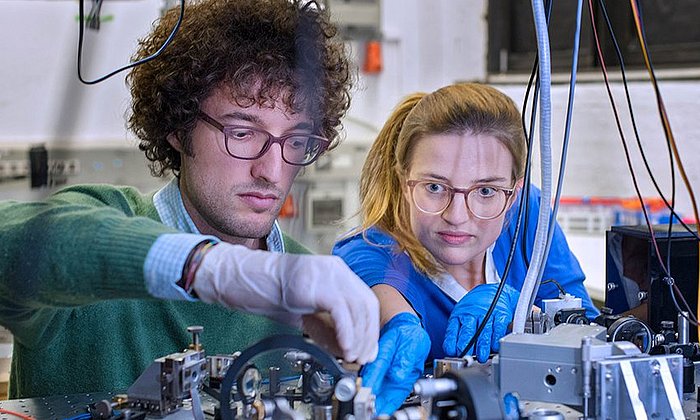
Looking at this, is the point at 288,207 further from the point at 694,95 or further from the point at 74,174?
the point at 694,95

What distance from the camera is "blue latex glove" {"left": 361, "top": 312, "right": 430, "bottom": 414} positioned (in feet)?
3.20

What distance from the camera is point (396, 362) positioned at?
1084mm

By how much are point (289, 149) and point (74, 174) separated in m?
0.62

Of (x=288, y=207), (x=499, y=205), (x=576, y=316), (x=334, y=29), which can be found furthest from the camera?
(x=288, y=207)

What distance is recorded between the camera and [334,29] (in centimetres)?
172

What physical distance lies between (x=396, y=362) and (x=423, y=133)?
1.70 ft

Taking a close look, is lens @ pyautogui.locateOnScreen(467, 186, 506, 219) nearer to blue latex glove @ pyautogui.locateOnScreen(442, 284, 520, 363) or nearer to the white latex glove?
blue latex glove @ pyautogui.locateOnScreen(442, 284, 520, 363)

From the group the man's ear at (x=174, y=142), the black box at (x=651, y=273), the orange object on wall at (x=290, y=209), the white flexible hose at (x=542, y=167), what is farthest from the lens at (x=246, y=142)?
the orange object on wall at (x=290, y=209)

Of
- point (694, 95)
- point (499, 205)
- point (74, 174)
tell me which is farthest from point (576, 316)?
point (694, 95)

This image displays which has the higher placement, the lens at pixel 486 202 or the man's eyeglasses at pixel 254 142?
the man's eyeglasses at pixel 254 142

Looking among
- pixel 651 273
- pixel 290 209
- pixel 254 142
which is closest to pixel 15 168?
pixel 254 142

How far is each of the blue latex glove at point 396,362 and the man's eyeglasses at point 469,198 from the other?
238mm

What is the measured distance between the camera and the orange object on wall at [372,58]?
2816 mm

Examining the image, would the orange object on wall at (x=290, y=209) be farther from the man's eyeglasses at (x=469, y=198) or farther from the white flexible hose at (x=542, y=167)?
the white flexible hose at (x=542, y=167)
